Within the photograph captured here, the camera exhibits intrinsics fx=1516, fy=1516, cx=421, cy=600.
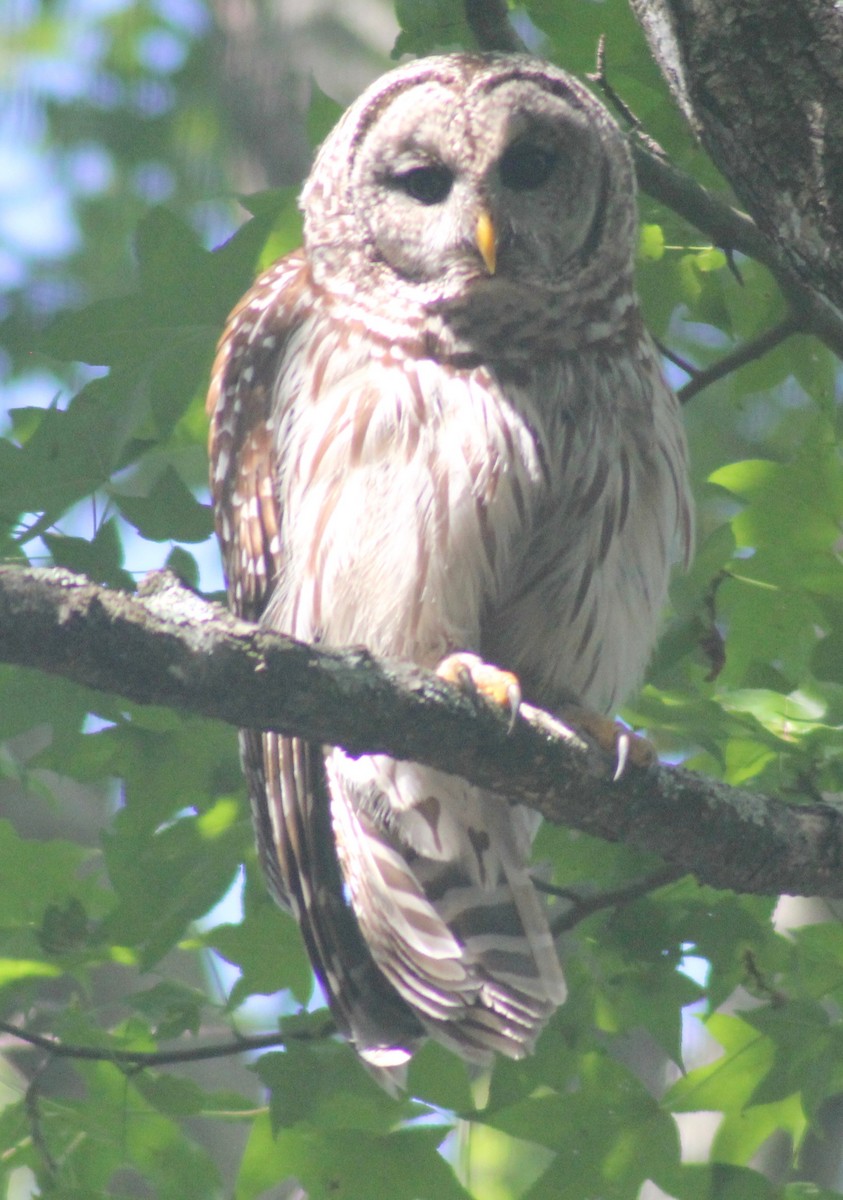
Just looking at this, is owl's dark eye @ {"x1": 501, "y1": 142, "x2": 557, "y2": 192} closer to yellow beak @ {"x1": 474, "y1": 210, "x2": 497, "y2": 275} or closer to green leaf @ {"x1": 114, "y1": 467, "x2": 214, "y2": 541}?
yellow beak @ {"x1": 474, "y1": 210, "x2": 497, "y2": 275}

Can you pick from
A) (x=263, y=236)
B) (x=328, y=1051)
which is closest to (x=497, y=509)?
(x=263, y=236)

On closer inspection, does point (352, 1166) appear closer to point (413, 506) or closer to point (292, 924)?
point (292, 924)

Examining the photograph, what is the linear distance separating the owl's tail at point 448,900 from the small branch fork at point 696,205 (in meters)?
1.20

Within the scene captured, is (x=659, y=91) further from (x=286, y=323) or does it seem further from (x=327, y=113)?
(x=286, y=323)

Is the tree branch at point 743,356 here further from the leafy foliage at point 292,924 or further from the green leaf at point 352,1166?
the green leaf at point 352,1166

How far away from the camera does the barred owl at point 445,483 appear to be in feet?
11.2

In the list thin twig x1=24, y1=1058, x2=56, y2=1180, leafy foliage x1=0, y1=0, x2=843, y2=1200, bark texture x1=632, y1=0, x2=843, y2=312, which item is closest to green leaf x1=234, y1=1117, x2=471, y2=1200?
leafy foliage x1=0, y1=0, x2=843, y2=1200

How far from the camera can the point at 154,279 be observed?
357 cm

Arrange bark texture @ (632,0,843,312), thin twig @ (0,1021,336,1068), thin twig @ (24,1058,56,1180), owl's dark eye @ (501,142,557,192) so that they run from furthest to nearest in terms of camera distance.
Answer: owl's dark eye @ (501,142,557,192), thin twig @ (24,1058,56,1180), thin twig @ (0,1021,336,1068), bark texture @ (632,0,843,312)

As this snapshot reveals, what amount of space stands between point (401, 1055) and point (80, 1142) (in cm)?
100

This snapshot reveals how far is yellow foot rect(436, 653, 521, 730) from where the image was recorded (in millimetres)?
2811

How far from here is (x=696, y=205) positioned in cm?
365

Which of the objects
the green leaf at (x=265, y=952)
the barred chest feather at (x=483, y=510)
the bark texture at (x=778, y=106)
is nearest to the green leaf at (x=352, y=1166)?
the green leaf at (x=265, y=952)

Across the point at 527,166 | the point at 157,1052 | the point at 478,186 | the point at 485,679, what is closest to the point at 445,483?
the point at 485,679
